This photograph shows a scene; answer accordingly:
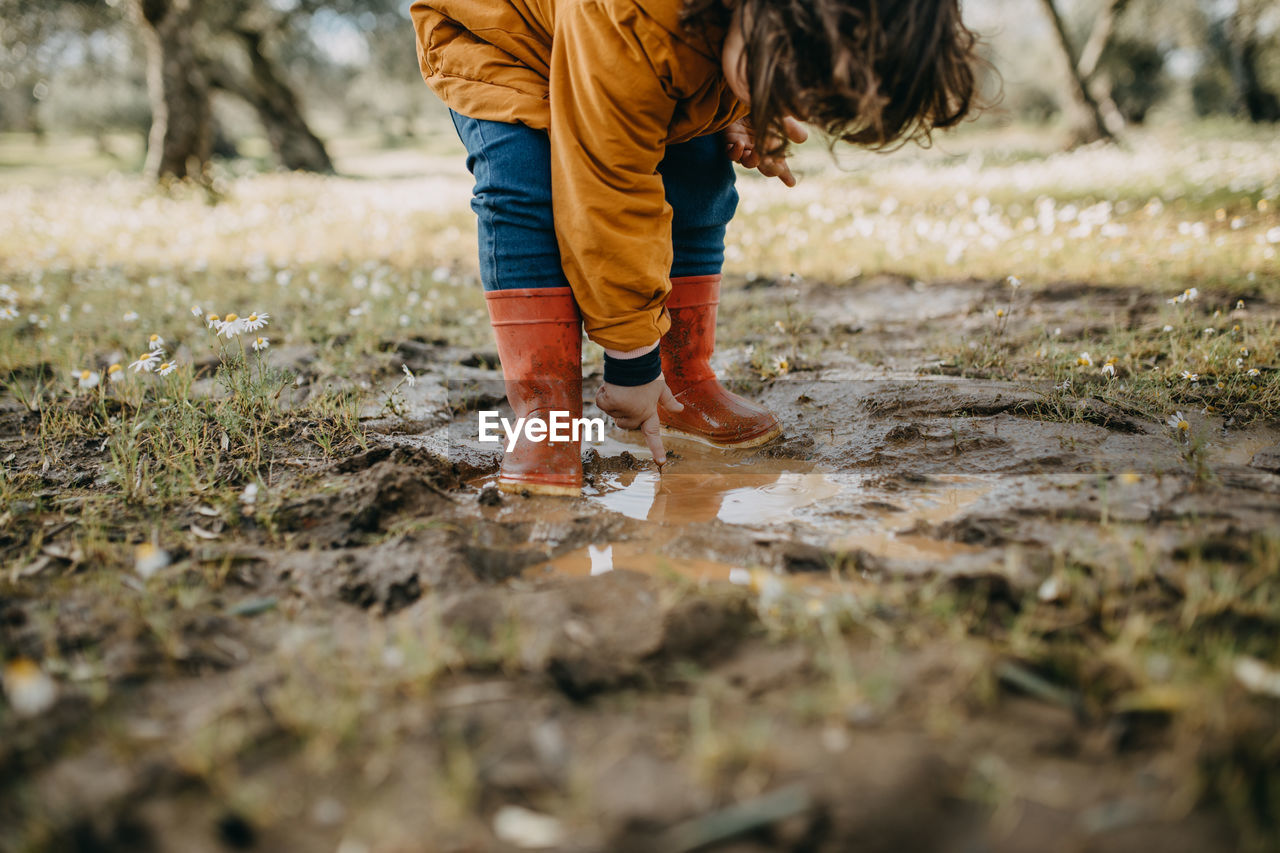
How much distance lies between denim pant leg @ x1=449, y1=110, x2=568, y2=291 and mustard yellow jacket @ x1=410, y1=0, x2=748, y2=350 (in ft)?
0.17

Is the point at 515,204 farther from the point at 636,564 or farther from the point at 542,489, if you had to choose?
the point at 636,564

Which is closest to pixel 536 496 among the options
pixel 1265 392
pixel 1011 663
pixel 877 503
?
pixel 877 503

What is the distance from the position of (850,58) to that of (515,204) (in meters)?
0.94

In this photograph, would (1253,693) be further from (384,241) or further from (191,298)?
(384,241)

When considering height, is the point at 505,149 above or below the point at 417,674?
above

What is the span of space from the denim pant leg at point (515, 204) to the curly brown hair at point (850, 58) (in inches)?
22.3

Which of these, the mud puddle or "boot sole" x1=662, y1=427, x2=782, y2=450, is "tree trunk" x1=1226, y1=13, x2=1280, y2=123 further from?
the mud puddle

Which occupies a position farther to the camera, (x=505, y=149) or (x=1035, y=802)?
(x=505, y=149)

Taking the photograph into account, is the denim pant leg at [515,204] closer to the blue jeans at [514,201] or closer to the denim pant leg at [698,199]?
the blue jeans at [514,201]

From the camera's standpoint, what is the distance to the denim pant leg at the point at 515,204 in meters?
2.20

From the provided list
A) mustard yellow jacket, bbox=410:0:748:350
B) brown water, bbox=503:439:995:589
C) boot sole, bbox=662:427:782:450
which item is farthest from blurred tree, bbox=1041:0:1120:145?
brown water, bbox=503:439:995:589

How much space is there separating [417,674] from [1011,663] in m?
0.96

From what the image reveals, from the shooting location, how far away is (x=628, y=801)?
1.11 m

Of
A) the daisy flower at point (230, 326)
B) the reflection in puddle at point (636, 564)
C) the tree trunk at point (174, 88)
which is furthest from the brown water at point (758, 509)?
the tree trunk at point (174, 88)
